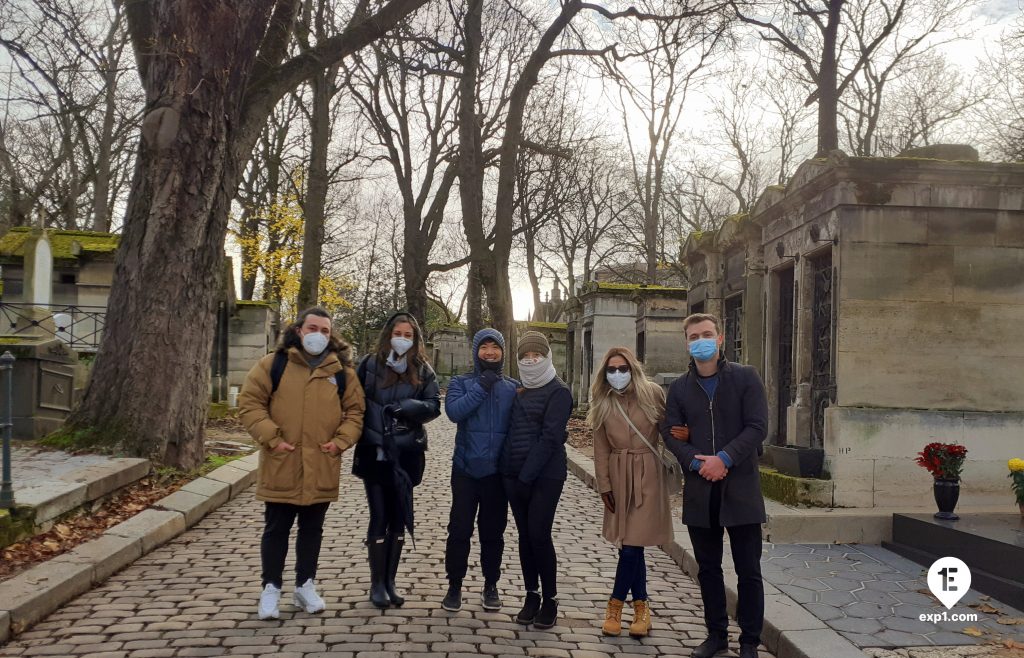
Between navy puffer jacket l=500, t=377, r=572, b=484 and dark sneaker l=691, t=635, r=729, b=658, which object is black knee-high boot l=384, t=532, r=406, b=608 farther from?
dark sneaker l=691, t=635, r=729, b=658

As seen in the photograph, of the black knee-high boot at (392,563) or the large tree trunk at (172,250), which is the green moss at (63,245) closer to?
the large tree trunk at (172,250)

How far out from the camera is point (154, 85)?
8.96 meters

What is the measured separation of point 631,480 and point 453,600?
1.37 meters

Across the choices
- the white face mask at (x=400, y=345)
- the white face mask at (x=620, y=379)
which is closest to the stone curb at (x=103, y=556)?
the white face mask at (x=400, y=345)

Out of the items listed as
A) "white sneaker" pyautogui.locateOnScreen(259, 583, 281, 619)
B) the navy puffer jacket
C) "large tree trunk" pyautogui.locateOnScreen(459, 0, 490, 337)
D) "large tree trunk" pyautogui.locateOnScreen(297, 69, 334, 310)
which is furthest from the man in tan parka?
"large tree trunk" pyautogui.locateOnScreen(297, 69, 334, 310)

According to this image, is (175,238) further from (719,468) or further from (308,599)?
(719,468)

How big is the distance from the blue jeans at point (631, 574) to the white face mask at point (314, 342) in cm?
223

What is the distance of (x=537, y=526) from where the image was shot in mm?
5133

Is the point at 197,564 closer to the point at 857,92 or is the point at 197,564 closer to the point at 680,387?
the point at 680,387

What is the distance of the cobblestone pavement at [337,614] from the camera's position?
14.8ft

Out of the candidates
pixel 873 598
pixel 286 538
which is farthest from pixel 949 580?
pixel 286 538

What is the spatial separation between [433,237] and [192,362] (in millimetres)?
15037

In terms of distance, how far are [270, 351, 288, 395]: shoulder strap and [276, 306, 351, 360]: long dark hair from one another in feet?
0.13

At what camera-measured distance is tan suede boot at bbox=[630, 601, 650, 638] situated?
493cm
